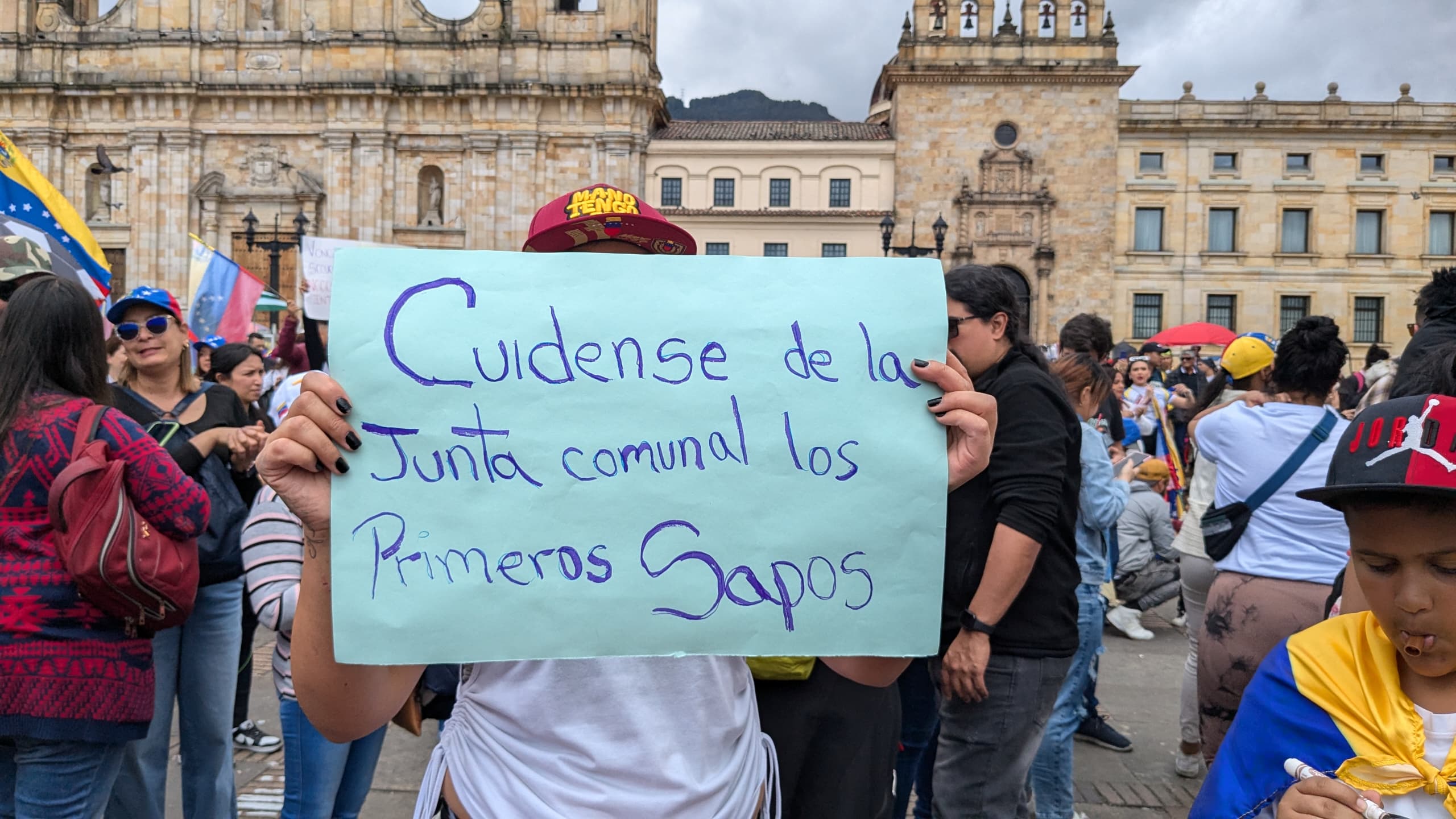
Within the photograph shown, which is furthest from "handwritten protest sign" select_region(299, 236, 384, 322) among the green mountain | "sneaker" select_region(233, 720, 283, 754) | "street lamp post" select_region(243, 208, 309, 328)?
the green mountain

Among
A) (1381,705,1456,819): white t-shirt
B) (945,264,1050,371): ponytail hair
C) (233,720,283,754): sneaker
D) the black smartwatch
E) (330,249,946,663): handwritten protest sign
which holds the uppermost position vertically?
(945,264,1050,371): ponytail hair

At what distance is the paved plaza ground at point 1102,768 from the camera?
4211 millimetres

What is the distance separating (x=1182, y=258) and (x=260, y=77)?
35.1 meters

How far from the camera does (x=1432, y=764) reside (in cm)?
136

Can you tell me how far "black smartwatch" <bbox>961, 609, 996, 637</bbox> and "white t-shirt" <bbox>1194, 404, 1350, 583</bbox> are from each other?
4.71ft

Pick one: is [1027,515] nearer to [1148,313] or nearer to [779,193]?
[779,193]

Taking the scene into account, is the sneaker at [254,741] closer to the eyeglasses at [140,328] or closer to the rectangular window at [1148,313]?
the eyeglasses at [140,328]

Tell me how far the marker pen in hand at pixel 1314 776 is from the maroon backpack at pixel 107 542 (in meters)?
2.65

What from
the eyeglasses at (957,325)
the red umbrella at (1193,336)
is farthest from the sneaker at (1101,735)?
the red umbrella at (1193,336)

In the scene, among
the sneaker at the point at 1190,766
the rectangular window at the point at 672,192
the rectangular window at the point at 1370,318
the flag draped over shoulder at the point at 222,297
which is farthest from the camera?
the rectangular window at the point at 1370,318

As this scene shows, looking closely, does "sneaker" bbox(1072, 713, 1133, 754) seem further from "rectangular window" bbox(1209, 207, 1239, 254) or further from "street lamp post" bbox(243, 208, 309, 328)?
"rectangular window" bbox(1209, 207, 1239, 254)

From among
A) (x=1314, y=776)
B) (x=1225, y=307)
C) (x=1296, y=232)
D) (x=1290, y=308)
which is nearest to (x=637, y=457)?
(x=1314, y=776)

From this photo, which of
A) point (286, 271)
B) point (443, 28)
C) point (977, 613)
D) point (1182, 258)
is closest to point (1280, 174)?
point (1182, 258)

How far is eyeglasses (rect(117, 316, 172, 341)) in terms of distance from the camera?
351cm
